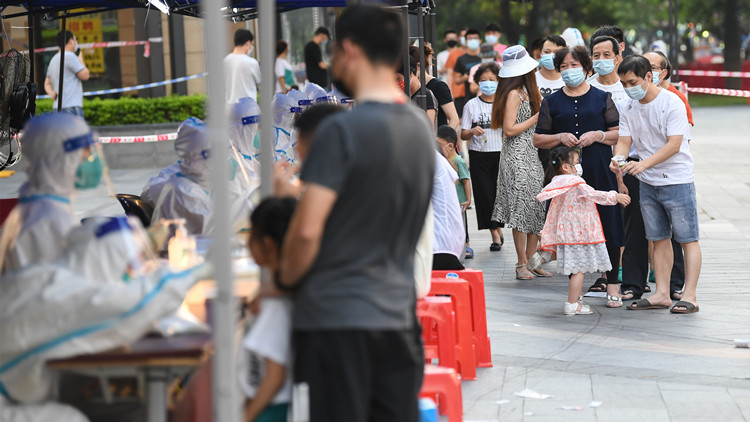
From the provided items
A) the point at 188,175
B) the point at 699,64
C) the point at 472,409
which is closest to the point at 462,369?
the point at 472,409

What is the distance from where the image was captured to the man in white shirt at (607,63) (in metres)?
8.68

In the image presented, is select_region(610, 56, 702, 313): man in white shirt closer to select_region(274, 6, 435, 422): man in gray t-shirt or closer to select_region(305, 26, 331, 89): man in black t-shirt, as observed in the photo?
select_region(274, 6, 435, 422): man in gray t-shirt

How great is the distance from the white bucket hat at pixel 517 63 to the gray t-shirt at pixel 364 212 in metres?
5.97

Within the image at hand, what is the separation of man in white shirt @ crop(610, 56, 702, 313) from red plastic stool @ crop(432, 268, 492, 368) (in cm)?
171

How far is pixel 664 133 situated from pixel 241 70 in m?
6.86

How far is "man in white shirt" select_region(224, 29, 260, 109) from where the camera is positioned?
1328 centimetres

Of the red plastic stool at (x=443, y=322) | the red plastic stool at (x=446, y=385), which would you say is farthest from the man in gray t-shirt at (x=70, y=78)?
the red plastic stool at (x=446, y=385)

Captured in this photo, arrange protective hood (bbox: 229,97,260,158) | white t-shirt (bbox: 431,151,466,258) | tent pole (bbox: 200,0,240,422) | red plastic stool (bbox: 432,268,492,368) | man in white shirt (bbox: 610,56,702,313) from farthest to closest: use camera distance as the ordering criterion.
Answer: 1. man in white shirt (bbox: 610,56,702,313)
2. protective hood (bbox: 229,97,260,158)
3. red plastic stool (bbox: 432,268,492,368)
4. white t-shirt (bbox: 431,151,466,258)
5. tent pole (bbox: 200,0,240,422)

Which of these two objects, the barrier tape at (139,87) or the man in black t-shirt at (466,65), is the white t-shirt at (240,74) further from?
the barrier tape at (139,87)

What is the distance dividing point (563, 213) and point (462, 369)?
1993 mm

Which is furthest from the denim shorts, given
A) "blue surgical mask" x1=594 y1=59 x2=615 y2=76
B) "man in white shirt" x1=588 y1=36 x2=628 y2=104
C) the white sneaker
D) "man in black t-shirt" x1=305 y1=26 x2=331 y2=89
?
"man in black t-shirt" x1=305 y1=26 x2=331 y2=89

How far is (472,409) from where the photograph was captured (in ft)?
18.6

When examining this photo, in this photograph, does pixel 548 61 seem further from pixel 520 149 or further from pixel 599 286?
pixel 599 286

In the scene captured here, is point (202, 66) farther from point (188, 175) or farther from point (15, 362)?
point (15, 362)
